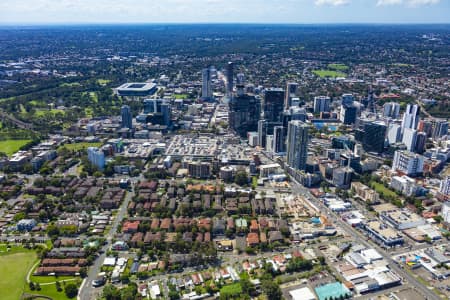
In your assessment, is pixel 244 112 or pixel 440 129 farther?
pixel 244 112

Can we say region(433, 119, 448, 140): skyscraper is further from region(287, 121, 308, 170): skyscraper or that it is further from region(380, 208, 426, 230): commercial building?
region(287, 121, 308, 170): skyscraper

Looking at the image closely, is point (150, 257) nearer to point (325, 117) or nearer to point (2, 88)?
point (325, 117)

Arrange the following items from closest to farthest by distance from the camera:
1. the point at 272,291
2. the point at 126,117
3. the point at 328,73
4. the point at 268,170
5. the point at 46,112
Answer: the point at 272,291
the point at 268,170
the point at 126,117
the point at 46,112
the point at 328,73

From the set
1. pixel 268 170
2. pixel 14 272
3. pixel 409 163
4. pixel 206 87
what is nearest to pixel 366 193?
pixel 409 163

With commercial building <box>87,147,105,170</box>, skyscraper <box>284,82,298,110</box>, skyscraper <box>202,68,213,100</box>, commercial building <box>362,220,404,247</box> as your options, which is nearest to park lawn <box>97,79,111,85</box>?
skyscraper <box>202,68,213,100</box>

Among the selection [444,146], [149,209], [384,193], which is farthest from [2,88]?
[444,146]

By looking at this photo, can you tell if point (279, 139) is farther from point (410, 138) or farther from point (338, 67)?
point (338, 67)

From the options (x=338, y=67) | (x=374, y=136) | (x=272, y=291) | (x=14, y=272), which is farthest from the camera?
(x=338, y=67)
